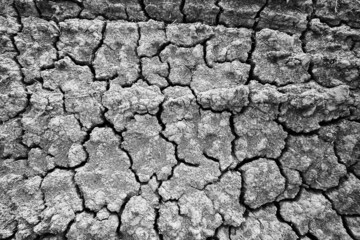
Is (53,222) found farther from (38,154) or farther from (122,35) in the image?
(122,35)

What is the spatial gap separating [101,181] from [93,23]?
1179 millimetres

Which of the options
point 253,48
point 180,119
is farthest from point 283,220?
point 253,48

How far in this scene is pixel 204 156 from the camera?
1691mm

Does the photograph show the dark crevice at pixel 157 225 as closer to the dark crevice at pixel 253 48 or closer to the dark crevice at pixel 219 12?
the dark crevice at pixel 253 48

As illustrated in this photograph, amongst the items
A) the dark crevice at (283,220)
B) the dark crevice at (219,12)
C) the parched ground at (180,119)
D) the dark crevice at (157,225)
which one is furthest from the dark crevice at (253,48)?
the dark crevice at (157,225)

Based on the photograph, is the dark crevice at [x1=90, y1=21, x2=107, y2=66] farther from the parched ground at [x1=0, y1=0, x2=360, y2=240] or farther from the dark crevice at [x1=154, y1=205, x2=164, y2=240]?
the dark crevice at [x1=154, y1=205, x2=164, y2=240]

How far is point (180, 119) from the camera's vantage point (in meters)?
1.73

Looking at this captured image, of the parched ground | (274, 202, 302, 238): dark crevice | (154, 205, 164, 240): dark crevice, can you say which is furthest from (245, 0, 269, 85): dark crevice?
(154, 205, 164, 240): dark crevice

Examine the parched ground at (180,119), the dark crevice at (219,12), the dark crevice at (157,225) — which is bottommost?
the dark crevice at (157,225)

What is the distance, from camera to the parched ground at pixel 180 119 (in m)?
1.56

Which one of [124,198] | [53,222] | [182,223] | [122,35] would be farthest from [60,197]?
[122,35]

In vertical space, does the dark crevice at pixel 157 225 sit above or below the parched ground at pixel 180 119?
below

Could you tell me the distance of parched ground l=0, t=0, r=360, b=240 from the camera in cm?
156

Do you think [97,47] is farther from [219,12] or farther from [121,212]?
[121,212]
